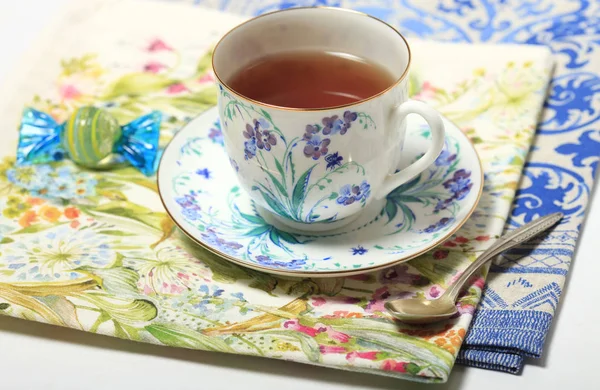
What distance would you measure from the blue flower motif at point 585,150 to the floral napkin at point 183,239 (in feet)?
0.21

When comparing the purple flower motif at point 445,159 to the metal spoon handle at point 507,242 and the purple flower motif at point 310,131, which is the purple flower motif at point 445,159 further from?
the purple flower motif at point 310,131

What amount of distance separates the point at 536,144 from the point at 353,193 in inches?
15.2

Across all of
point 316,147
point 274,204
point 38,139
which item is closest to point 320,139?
point 316,147

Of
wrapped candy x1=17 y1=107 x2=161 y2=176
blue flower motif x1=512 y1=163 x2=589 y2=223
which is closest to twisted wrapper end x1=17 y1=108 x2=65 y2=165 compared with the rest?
wrapped candy x1=17 y1=107 x2=161 y2=176

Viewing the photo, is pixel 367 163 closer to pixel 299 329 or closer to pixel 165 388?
pixel 299 329

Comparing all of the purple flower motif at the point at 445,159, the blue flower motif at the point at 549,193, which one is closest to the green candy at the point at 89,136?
the purple flower motif at the point at 445,159

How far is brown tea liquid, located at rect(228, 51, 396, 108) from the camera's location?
0.97 meters

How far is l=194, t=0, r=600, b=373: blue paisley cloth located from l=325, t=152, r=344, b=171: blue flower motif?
0.77 ft

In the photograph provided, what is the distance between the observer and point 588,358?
84cm

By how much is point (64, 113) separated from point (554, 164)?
77 cm

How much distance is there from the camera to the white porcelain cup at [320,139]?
2.80 feet

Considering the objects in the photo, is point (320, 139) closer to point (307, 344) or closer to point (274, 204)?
point (274, 204)

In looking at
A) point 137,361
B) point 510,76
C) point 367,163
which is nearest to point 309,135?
point 367,163

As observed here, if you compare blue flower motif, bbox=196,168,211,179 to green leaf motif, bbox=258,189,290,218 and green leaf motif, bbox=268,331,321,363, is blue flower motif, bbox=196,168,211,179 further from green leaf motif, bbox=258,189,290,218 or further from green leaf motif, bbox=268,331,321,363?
green leaf motif, bbox=268,331,321,363
